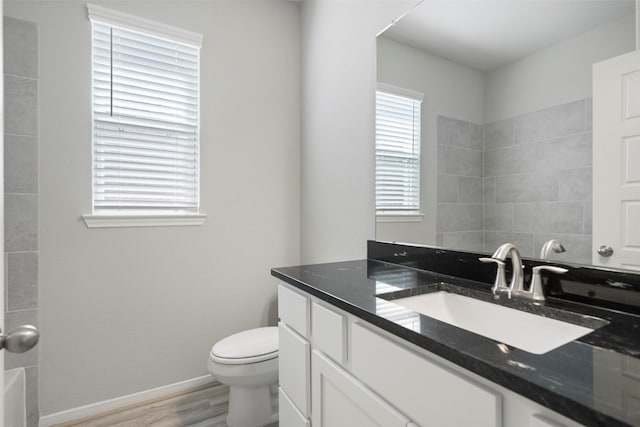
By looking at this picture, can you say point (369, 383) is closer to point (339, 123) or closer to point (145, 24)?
point (339, 123)

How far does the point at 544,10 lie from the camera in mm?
1071

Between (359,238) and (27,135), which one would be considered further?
(359,238)

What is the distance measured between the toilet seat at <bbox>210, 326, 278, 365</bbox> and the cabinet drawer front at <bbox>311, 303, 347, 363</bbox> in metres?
0.65

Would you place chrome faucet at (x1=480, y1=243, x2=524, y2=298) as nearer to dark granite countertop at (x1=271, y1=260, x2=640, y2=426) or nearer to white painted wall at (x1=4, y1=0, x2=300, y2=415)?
dark granite countertop at (x1=271, y1=260, x2=640, y2=426)

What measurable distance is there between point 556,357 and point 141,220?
81.8 inches

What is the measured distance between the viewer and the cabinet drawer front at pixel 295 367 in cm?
121

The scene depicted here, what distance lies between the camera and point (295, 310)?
1.30 m

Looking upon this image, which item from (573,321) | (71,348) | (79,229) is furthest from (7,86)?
(573,321)

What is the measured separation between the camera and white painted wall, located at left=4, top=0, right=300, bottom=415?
5.89 feet

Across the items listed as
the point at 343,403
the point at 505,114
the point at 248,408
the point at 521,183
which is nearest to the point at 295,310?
the point at 343,403

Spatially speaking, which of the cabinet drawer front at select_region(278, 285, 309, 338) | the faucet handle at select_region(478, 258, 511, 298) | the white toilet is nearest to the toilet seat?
the white toilet

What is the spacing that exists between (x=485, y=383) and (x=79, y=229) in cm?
209

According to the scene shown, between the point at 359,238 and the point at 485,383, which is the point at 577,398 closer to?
the point at 485,383

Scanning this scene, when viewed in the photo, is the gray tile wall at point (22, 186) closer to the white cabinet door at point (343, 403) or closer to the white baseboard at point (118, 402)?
the white baseboard at point (118, 402)
